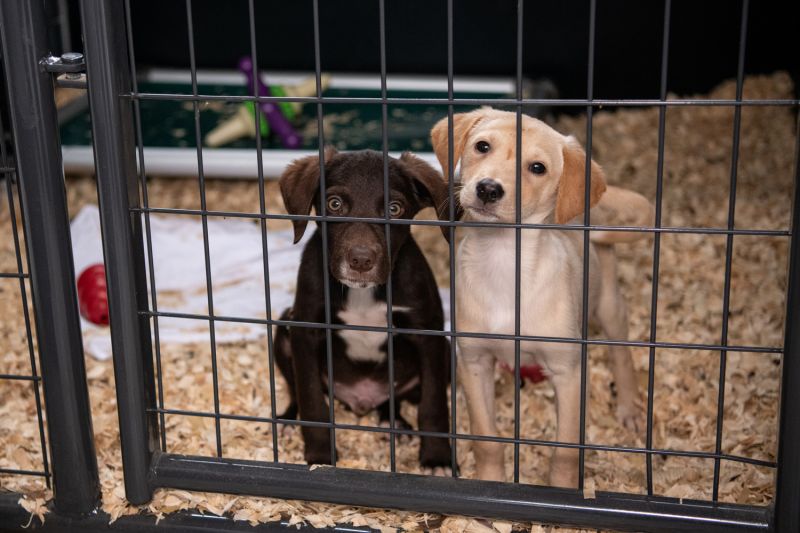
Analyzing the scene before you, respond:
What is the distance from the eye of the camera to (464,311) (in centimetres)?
255

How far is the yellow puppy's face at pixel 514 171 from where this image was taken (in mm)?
2225

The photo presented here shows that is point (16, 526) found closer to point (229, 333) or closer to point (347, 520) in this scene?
point (347, 520)

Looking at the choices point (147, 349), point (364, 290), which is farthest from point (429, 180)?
point (147, 349)

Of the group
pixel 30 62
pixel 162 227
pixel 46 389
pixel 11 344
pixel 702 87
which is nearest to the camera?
pixel 30 62

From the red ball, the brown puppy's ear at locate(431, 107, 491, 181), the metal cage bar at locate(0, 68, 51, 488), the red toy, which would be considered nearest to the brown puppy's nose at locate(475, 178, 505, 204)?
the brown puppy's ear at locate(431, 107, 491, 181)

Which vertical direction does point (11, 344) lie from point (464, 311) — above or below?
below

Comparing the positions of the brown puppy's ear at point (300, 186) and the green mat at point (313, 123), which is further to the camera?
the green mat at point (313, 123)

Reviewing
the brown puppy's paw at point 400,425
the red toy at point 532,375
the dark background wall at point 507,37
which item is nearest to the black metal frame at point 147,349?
the brown puppy's paw at point 400,425

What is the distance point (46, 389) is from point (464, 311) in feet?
3.49

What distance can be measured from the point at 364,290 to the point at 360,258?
0.86 feet

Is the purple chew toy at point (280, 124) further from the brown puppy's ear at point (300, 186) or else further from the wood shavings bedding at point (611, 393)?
the brown puppy's ear at point (300, 186)

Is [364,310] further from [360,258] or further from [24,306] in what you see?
[24,306]

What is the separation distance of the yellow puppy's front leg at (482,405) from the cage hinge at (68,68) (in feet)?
3.87

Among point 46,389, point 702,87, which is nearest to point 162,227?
point 46,389
